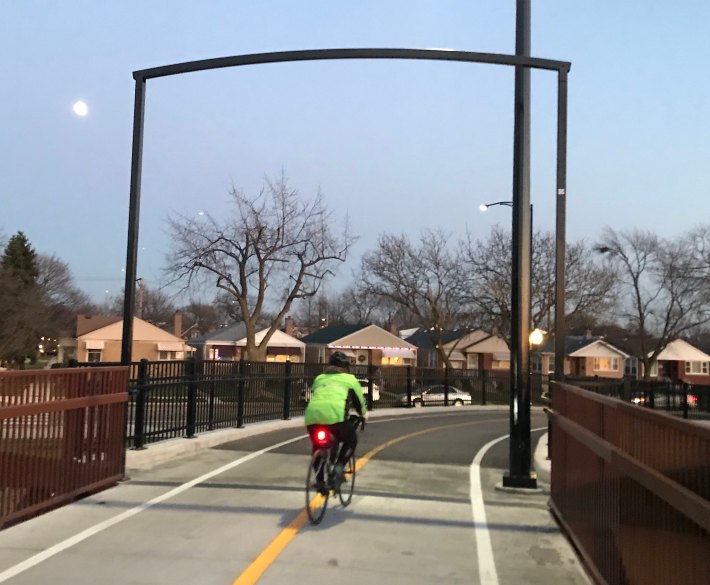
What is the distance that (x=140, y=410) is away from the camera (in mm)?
10703

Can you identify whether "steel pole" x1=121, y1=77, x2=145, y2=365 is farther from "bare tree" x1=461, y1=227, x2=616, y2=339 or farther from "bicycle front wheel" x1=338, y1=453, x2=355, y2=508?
"bare tree" x1=461, y1=227, x2=616, y2=339

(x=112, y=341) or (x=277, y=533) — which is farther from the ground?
(x=112, y=341)

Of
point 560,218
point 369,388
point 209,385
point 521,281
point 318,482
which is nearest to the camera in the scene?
point 318,482

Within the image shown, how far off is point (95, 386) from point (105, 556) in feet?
9.16

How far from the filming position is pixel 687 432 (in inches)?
143

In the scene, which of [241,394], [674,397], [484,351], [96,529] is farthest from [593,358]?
[96,529]

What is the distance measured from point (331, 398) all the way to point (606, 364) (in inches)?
2944

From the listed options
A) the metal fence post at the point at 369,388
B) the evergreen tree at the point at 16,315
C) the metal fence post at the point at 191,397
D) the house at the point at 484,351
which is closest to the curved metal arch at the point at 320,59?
the metal fence post at the point at 191,397

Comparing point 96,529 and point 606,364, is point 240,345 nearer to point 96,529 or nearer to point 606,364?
point 606,364

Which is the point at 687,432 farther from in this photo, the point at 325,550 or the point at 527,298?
the point at 527,298

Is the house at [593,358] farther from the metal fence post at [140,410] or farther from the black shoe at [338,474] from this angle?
the black shoe at [338,474]

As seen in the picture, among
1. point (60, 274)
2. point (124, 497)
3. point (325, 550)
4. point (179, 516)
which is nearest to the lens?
point (325, 550)

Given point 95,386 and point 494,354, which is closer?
point 95,386

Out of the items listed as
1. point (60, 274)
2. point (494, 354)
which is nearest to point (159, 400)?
point (494, 354)
